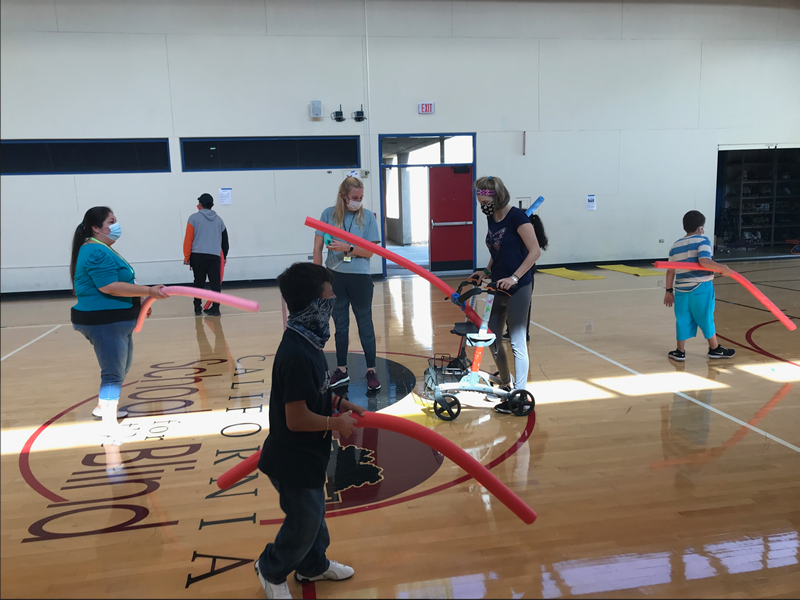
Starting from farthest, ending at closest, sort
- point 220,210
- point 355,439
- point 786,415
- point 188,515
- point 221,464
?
point 220,210 < point 786,415 < point 355,439 < point 221,464 < point 188,515

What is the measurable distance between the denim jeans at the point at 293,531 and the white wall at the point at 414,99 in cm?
966

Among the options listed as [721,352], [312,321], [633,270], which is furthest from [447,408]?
[633,270]

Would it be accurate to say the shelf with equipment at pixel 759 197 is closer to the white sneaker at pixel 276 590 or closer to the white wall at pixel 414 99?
the white wall at pixel 414 99

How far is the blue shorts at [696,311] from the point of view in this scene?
18.1ft

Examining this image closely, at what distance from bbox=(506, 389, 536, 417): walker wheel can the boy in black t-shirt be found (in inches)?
93.0

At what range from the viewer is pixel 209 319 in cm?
845

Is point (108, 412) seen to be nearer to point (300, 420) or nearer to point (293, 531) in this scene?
point (293, 531)

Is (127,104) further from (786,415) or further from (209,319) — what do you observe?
(786,415)

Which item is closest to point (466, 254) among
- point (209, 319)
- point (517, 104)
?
point (517, 104)

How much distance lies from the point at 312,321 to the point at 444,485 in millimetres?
1614

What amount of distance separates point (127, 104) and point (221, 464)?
9627 millimetres

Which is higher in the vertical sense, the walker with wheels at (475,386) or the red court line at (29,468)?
the walker with wheels at (475,386)

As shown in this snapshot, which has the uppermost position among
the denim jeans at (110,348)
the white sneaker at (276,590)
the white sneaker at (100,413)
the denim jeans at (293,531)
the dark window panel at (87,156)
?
the dark window panel at (87,156)

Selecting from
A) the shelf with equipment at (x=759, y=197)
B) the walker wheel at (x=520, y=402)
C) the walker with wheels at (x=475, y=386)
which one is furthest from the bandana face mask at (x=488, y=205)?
the shelf with equipment at (x=759, y=197)
